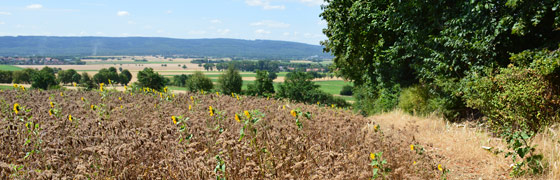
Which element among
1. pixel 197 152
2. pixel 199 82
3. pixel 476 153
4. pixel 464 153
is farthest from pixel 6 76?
pixel 476 153

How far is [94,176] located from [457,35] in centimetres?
975

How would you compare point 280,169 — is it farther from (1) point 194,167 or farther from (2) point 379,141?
(2) point 379,141

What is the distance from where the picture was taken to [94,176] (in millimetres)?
3600

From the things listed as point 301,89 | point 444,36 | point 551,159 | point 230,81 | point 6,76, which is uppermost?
point 444,36

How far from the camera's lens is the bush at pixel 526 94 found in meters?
7.54

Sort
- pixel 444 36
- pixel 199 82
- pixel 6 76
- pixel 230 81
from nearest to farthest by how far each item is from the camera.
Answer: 1. pixel 444 36
2. pixel 6 76
3. pixel 199 82
4. pixel 230 81

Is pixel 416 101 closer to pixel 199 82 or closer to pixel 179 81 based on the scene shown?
pixel 199 82

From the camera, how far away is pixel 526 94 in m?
7.39

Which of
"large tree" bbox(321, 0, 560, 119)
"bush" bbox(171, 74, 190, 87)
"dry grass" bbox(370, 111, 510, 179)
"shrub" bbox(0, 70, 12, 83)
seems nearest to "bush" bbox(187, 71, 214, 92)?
"bush" bbox(171, 74, 190, 87)

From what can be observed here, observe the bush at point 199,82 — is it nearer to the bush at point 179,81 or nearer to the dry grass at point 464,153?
the bush at point 179,81

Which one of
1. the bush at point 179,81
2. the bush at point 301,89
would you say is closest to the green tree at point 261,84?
the bush at point 301,89

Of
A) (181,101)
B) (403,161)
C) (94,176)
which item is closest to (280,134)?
(403,161)

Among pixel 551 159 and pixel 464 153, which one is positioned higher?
pixel 551 159

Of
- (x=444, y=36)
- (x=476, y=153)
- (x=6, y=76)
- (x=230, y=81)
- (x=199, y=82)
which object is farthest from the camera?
(x=230, y=81)
